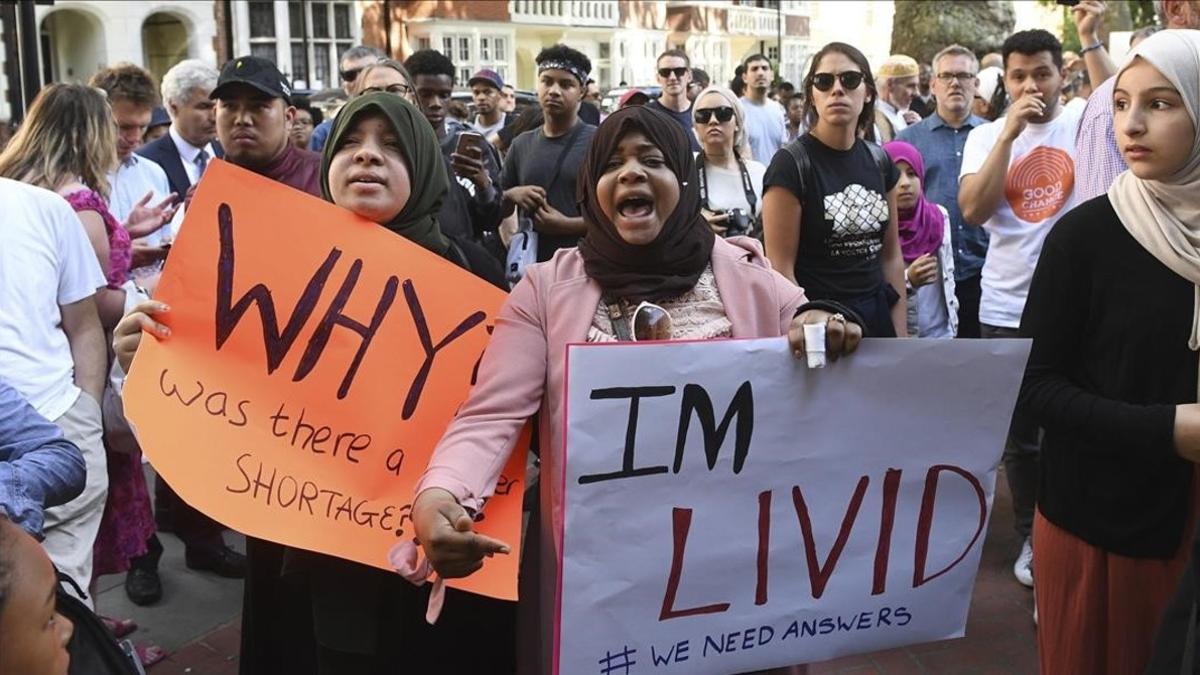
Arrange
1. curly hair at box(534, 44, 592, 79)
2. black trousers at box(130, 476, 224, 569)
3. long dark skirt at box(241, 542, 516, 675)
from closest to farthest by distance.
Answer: long dark skirt at box(241, 542, 516, 675), black trousers at box(130, 476, 224, 569), curly hair at box(534, 44, 592, 79)

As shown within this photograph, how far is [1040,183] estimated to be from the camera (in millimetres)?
4879

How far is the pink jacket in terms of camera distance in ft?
7.36

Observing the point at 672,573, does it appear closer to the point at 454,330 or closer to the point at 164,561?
the point at 454,330

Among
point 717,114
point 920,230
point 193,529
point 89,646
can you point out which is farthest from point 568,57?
point 89,646

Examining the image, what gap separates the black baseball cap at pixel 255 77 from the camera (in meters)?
3.92

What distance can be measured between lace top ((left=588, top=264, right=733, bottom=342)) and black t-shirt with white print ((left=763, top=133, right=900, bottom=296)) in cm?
180

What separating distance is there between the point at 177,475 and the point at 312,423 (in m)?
0.29

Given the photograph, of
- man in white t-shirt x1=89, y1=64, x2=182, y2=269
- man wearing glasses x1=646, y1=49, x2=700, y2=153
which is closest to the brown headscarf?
man in white t-shirt x1=89, y1=64, x2=182, y2=269

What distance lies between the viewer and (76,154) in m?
3.93

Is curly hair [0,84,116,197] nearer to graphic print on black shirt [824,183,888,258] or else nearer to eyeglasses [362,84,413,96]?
eyeglasses [362,84,413,96]

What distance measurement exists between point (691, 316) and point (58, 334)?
193cm

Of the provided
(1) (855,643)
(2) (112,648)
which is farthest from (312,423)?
(1) (855,643)

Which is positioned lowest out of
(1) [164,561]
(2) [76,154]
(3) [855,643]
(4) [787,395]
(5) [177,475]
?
(1) [164,561]

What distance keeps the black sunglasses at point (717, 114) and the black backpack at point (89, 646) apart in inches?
164
